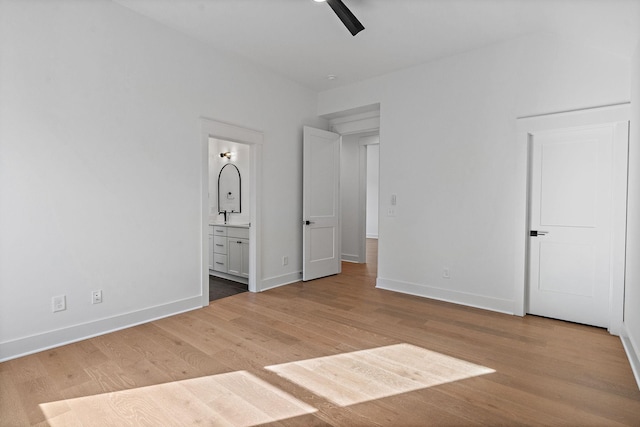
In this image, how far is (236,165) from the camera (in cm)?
573

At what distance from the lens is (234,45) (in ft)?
12.7

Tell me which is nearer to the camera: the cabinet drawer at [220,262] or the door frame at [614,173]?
the door frame at [614,173]

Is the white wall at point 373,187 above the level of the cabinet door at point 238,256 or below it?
above

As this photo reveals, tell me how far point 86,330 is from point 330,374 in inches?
88.0

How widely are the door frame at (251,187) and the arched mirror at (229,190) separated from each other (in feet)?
4.26

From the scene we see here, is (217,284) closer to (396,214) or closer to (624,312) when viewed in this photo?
(396,214)

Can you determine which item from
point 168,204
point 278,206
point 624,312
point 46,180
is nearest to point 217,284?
point 278,206

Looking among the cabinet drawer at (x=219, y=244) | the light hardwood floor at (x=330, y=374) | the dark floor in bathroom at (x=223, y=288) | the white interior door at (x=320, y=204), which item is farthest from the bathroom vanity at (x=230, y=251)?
the light hardwood floor at (x=330, y=374)

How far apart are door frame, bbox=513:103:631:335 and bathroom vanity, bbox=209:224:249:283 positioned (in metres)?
3.45

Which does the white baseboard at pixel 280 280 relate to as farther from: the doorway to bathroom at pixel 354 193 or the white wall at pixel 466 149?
the doorway to bathroom at pixel 354 193

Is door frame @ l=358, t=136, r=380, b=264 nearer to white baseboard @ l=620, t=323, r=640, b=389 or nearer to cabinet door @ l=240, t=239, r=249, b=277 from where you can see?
cabinet door @ l=240, t=239, r=249, b=277

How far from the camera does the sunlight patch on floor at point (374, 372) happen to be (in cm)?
213

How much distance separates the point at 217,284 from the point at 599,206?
15.4ft

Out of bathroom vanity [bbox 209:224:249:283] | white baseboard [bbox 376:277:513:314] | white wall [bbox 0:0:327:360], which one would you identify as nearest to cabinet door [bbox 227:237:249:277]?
bathroom vanity [bbox 209:224:249:283]
